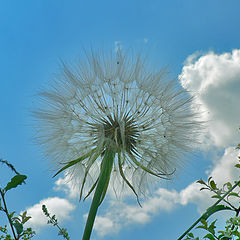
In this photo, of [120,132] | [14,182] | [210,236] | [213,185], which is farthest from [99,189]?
[210,236]

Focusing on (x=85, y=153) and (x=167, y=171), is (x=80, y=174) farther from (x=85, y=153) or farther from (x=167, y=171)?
(x=167, y=171)

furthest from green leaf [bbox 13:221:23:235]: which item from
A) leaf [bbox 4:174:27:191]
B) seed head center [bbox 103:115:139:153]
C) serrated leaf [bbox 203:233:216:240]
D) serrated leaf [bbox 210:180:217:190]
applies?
seed head center [bbox 103:115:139:153]

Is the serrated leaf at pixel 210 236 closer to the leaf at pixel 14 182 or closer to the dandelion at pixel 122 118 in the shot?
the leaf at pixel 14 182

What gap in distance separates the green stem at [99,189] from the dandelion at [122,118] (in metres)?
0.17

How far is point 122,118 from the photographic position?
3.59 m

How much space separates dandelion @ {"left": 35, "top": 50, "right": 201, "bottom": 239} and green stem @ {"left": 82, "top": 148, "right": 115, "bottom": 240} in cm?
17

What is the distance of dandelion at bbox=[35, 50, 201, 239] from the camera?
3611 mm

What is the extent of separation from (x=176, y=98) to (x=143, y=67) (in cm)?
56

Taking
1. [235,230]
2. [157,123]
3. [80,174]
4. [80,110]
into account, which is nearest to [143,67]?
[157,123]

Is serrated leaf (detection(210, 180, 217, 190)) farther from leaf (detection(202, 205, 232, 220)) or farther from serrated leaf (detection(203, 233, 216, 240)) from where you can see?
serrated leaf (detection(203, 233, 216, 240))

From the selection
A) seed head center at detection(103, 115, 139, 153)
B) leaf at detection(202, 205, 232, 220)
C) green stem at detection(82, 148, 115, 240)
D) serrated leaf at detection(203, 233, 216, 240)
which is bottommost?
serrated leaf at detection(203, 233, 216, 240)

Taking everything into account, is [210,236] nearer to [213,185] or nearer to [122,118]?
[213,185]

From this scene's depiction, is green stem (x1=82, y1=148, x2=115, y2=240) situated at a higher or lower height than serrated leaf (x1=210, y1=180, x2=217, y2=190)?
higher

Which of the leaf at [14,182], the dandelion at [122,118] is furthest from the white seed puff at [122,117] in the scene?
the leaf at [14,182]
